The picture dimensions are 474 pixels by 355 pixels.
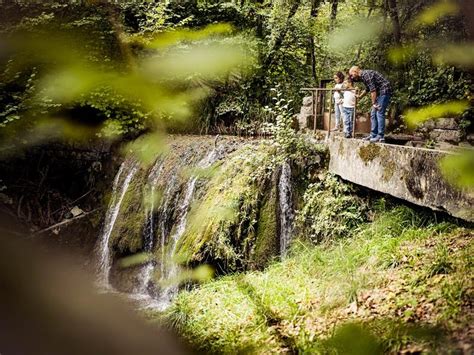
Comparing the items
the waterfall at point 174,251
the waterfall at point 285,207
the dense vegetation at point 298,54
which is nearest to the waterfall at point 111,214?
the dense vegetation at point 298,54

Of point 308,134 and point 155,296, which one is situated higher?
point 308,134

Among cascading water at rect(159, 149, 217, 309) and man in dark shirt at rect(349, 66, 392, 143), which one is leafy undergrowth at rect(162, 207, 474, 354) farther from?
man in dark shirt at rect(349, 66, 392, 143)

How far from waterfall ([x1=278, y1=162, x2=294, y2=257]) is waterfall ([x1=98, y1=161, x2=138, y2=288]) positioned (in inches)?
168

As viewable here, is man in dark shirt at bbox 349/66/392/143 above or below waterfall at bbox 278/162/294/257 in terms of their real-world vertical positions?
above

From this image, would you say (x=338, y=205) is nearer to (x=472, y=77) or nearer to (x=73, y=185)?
(x=472, y=77)

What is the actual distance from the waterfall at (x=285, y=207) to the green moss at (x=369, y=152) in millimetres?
1467

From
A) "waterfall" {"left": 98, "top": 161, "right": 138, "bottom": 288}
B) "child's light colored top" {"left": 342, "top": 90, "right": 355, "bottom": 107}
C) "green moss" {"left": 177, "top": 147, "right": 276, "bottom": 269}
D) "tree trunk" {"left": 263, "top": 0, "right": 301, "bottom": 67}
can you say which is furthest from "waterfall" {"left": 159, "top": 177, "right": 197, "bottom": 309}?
"tree trunk" {"left": 263, "top": 0, "right": 301, "bottom": 67}

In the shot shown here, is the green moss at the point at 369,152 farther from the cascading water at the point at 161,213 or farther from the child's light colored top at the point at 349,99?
the cascading water at the point at 161,213

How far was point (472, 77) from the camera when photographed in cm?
870

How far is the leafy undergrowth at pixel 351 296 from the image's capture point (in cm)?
388

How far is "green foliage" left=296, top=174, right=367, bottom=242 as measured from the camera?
21.4ft

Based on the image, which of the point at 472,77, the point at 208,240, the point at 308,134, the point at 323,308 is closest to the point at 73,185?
the point at 208,240

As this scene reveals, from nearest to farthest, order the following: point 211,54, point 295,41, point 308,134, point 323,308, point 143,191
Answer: point 211,54, point 323,308, point 308,134, point 143,191, point 295,41

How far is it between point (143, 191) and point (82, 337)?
4.04 m
